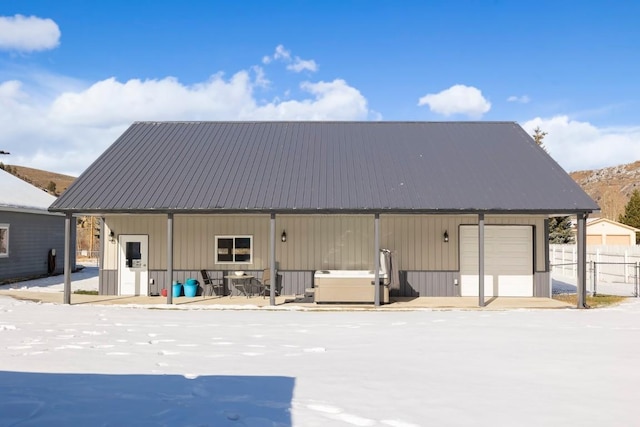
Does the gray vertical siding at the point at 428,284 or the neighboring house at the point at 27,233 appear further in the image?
the neighboring house at the point at 27,233

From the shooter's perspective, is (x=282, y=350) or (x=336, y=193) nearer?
(x=282, y=350)

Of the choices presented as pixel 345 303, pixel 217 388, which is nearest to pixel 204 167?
pixel 345 303

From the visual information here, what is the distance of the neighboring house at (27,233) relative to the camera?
22.0 m

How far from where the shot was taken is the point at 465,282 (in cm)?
1727

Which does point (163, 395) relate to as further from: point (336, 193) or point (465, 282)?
point (465, 282)

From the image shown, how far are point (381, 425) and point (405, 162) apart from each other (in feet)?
43.1

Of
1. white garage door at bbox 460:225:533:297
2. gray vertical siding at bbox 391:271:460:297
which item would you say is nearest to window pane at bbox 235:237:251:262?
gray vertical siding at bbox 391:271:460:297

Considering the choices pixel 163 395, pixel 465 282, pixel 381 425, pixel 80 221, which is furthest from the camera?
pixel 80 221

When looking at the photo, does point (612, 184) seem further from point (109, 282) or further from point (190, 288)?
point (109, 282)

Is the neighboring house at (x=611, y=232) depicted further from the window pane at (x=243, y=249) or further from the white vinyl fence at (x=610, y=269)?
the window pane at (x=243, y=249)

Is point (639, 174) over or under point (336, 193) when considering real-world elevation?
over

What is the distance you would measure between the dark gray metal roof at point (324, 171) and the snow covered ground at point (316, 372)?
3.99 metres

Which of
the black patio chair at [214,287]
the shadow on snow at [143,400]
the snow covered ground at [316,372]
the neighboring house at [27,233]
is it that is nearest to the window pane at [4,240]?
the neighboring house at [27,233]

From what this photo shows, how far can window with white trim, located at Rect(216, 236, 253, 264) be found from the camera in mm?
17453
